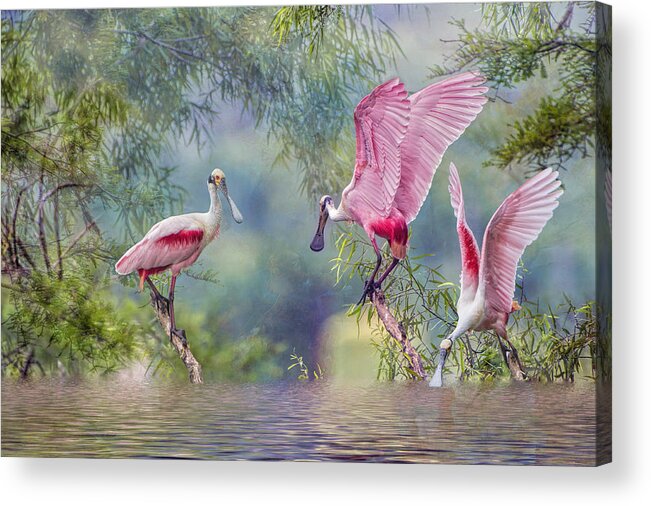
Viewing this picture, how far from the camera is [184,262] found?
7.12 metres

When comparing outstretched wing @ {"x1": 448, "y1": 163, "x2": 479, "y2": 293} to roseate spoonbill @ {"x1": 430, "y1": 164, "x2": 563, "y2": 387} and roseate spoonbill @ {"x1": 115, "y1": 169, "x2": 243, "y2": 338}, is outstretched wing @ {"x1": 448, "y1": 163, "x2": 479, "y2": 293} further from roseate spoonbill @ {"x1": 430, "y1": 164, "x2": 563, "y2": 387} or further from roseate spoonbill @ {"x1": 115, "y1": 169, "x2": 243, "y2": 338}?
roseate spoonbill @ {"x1": 115, "y1": 169, "x2": 243, "y2": 338}

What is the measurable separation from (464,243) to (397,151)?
0.57 metres

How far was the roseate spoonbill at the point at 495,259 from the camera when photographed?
6.80 metres

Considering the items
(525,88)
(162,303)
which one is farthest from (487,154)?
(162,303)

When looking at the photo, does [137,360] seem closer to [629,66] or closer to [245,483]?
[245,483]

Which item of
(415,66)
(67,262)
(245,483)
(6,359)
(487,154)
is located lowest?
(245,483)

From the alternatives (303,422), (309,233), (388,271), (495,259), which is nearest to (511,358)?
(495,259)

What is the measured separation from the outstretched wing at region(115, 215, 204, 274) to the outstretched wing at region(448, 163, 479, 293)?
1.32 m

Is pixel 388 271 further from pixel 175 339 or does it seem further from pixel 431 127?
pixel 175 339

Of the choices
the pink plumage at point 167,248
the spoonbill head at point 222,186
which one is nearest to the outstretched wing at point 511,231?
the spoonbill head at point 222,186

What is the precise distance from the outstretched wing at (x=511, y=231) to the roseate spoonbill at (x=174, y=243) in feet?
4.27

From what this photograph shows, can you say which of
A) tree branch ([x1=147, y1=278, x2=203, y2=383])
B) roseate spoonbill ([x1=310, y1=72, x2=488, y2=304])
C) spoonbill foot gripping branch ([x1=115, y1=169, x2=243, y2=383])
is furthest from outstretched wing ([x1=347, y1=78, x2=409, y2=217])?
tree branch ([x1=147, y1=278, x2=203, y2=383])

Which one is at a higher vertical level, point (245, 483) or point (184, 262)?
point (184, 262)

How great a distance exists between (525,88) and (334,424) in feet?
6.26
